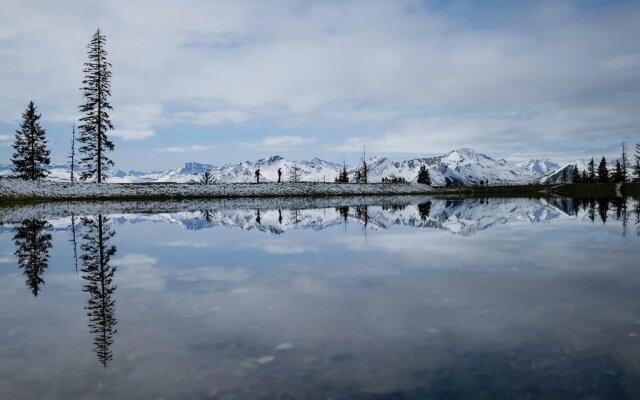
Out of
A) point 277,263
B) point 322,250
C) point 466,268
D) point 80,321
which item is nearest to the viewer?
point 80,321

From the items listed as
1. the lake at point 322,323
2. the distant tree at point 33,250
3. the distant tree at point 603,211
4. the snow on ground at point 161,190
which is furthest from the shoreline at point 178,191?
the lake at point 322,323

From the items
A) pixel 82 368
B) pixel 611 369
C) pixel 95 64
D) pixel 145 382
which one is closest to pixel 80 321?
pixel 82 368

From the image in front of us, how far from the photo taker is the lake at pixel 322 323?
6.39 metres

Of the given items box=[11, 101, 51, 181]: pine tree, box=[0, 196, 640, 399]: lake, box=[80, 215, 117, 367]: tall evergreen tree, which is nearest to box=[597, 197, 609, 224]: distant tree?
box=[0, 196, 640, 399]: lake

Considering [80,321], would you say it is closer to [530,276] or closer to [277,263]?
[277,263]

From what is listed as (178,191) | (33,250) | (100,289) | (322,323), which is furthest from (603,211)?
(178,191)

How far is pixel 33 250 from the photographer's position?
62.1 feet

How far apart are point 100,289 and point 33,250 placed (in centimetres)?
882

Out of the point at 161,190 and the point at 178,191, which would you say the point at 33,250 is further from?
the point at 178,191

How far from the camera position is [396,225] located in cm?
2950

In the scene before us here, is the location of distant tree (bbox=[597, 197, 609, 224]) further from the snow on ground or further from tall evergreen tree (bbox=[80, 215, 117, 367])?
the snow on ground

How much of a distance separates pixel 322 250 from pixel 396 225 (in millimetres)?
11607

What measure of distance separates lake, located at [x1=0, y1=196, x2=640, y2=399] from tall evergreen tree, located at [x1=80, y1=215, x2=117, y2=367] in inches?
1.9

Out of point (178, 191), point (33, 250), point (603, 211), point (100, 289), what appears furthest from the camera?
point (178, 191)
